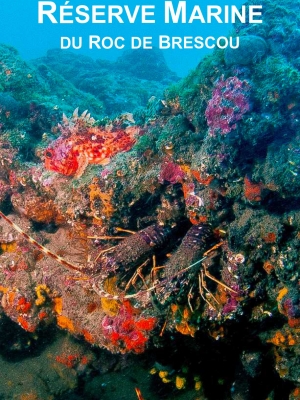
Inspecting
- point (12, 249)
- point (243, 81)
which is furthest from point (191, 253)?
point (12, 249)

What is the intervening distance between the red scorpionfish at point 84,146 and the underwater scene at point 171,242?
0.02m

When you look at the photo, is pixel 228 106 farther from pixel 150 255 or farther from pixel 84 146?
pixel 84 146

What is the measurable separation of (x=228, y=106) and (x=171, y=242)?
2.08 metres

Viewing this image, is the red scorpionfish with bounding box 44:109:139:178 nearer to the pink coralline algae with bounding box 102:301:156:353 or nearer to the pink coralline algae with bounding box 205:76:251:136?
the pink coralline algae with bounding box 205:76:251:136

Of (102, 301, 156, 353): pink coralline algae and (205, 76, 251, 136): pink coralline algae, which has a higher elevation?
(205, 76, 251, 136): pink coralline algae

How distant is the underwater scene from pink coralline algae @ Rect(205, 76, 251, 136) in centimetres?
1

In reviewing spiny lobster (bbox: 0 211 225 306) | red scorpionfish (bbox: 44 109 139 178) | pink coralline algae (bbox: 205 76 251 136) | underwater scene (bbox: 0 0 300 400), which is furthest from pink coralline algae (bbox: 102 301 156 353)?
pink coralline algae (bbox: 205 76 251 136)

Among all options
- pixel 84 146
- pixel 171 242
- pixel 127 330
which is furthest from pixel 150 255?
pixel 84 146

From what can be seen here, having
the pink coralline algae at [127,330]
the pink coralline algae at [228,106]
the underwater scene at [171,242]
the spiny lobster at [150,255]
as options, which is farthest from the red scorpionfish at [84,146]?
the pink coralline algae at [127,330]

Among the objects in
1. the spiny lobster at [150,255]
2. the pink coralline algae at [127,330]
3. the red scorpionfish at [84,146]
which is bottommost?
the pink coralline algae at [127,330]

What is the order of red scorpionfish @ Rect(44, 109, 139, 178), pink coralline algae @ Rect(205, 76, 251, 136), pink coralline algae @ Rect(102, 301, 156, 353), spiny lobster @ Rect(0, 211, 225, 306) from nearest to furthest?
pink coralline algae @ Rect(205, 76, 251, 136) → spiny lobster @ Rect(0, 211, 225, 306) → pink coralline algae @ Rect(102, 301, 156, 353) → red scorpionfish @ Rect(44, 109, 139, 178)

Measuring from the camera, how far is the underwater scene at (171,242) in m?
3.83

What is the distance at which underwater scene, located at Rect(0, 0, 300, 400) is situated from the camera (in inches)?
151

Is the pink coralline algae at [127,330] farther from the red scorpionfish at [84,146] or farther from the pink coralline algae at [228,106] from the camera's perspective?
the pink coralline algae at [228,106]
